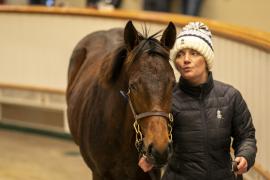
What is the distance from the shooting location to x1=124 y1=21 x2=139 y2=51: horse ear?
8.76ft

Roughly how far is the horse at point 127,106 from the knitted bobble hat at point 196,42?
0.22 ft

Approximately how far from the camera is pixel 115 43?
4219 mm

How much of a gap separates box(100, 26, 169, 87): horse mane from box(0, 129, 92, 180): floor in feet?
6.95

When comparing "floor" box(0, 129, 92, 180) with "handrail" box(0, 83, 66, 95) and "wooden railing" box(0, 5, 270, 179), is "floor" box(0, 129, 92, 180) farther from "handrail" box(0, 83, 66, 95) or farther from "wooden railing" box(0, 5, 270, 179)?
"handrail" box(0, 83, 66, 95)

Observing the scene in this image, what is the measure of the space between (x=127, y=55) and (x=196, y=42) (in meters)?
0.35

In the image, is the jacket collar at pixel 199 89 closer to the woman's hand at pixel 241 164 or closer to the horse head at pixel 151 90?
the horse head at pixel 151 90

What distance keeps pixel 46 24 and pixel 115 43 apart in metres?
2.25

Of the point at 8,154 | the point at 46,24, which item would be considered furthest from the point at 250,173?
the point at 46,24

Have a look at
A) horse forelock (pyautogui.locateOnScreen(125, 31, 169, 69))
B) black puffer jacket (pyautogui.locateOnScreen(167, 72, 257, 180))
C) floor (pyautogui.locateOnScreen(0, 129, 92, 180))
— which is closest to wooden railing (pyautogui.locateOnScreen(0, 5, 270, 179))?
floor (pyautogui.locateOnScreen(0, 129, 92, 180))

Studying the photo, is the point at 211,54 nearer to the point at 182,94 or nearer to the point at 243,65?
the point at 182,94

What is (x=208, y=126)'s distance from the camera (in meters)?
2.64

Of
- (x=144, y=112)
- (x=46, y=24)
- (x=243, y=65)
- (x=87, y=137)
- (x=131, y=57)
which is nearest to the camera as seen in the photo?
(x=144, y=112)

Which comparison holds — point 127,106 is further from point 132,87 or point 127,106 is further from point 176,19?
point 176,19

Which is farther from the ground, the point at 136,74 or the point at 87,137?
the point at 136,74
